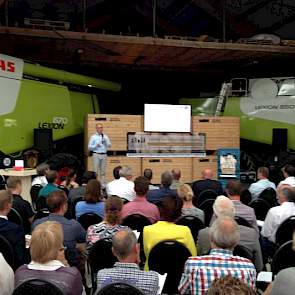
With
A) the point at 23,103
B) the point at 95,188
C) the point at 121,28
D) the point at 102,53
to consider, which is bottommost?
the point at 95,188

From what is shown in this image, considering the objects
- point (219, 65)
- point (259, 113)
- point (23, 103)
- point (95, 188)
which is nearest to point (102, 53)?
point (23, 103)

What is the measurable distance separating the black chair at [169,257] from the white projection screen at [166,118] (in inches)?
401


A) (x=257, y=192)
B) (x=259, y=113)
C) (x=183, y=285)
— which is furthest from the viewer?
(x=259, y=113)

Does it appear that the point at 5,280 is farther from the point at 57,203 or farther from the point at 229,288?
the point at 229,288

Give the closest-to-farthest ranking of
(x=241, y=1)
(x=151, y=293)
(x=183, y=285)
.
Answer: (x=151, y=293)
(x=183, y=285)
(x=241, y=1)

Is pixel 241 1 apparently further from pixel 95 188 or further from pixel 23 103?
pixel 95 188

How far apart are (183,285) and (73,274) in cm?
73

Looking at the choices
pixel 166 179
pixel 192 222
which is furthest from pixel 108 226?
pixel 166 179

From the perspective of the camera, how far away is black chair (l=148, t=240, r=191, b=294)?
12.2ft

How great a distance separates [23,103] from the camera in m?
11.9

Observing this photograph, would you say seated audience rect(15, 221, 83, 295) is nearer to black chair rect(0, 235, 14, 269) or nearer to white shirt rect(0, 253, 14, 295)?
white shirt rect(0, 253, 14, 295)

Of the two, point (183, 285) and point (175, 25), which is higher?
point (175, 25)

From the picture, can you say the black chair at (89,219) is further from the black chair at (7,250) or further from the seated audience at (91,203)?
the black chair at (7,250)

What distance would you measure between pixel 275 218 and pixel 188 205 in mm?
985
